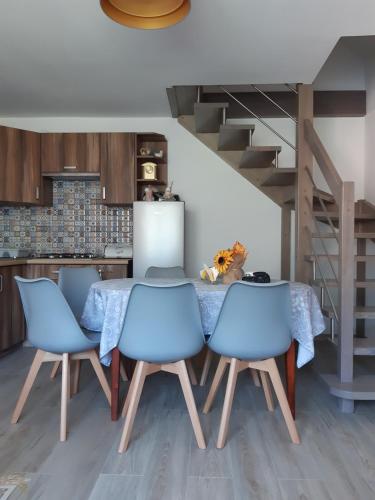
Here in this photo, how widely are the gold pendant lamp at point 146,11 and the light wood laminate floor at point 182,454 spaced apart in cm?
211

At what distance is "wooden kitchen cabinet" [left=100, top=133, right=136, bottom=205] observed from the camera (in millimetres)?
4113

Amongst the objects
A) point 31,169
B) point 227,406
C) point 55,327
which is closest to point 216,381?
point 227,406

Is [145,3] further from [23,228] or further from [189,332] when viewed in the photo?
[23,228]

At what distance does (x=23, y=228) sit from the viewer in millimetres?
4500

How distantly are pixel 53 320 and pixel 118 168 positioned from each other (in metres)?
2.51

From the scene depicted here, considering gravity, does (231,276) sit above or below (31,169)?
below

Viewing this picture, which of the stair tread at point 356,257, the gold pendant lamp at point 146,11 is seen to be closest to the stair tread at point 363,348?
the stair tread at point 356,257

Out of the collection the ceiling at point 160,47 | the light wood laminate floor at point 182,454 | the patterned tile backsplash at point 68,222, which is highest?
the ceiling at point 160,47

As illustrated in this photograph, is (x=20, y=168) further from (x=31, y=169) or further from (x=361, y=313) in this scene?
(x=361, y=313)

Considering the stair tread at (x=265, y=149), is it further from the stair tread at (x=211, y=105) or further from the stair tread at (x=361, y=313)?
the stair tread at (x=361, y=313)

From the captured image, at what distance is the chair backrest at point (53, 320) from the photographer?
194 centimetres

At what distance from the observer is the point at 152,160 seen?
14.3ft

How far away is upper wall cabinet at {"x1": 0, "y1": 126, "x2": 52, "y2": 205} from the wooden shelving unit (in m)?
1.09

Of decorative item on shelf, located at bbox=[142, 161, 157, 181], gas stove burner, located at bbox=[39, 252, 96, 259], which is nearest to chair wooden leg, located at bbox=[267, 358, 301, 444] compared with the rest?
gas stove burner, located at bbox=[39, 252, 96, 259]
